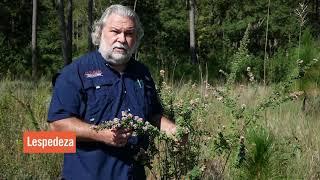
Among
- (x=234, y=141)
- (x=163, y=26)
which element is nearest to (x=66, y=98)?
(x=234, y=141)

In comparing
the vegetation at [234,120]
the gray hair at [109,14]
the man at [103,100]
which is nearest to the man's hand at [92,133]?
the man at [103,100]

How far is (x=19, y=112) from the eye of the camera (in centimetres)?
572

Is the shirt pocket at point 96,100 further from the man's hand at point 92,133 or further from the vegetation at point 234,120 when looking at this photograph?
the vegetation at point 234,120

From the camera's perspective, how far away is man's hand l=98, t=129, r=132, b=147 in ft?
8.60

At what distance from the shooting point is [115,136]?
2.65 meters

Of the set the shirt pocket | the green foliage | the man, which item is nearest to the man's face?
the man

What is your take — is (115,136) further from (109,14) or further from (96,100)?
(109,14)

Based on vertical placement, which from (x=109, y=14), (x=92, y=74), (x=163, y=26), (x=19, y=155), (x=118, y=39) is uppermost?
(x=109, y=14)

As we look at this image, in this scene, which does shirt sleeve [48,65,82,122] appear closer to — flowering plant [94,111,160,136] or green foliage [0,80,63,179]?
flowering plant [94,111,160,136]

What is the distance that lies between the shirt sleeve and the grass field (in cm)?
73

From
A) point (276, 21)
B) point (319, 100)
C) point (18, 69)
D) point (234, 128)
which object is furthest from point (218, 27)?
point (234, 128)

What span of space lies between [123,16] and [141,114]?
55cm

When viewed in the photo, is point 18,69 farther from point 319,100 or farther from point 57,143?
point 57,143

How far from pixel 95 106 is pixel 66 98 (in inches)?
6.3
